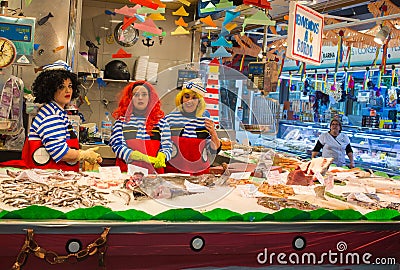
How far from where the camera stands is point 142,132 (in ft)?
10.7

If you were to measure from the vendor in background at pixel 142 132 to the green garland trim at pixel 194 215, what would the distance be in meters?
0.44

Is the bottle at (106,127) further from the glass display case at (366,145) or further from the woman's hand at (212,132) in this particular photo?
the woman's hand at (212,132)

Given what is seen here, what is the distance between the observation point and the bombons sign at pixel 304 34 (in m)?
3.83

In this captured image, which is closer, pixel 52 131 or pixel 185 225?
pixel 185 225

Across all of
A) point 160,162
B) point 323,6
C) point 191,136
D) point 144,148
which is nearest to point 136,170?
point 144,148

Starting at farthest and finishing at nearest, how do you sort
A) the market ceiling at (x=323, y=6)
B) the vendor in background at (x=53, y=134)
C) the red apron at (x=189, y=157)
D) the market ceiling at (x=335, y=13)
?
1. the market ceiling at (x=335, y=13)
2. the market ceiling at (x=323, y=6)
3. the vendor in background at (x=53, y=134)
4. the red apron at (x=189, y=157)

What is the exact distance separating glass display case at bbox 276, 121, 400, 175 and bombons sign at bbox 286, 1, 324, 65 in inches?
125

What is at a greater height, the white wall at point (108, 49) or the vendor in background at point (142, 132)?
the white wall at point (108, 49)

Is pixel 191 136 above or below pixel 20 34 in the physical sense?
below

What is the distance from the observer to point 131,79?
778cm

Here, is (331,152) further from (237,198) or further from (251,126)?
(237,198)

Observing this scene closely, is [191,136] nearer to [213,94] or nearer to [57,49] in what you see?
[213,94]

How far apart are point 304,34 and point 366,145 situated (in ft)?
12.8

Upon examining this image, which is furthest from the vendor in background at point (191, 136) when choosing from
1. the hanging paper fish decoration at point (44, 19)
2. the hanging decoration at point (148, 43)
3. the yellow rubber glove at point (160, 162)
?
the hanging decoration at point (148, 43)
